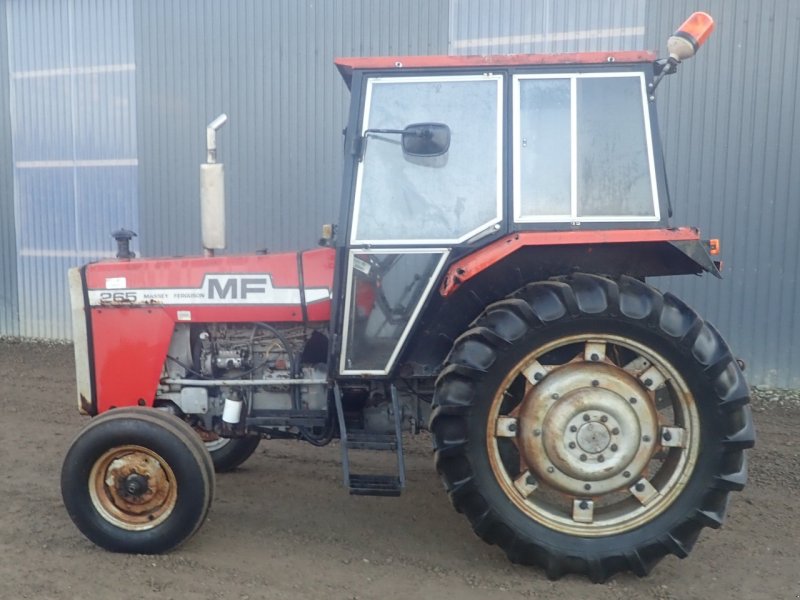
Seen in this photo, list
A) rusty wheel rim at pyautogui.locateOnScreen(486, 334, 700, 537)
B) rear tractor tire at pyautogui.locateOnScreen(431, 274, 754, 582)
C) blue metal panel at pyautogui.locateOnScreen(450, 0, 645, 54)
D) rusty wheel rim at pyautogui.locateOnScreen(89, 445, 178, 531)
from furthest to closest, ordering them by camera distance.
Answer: blue metal panel at pyautogui.locateOnScreen(450, 0, 645, 54) < rusty wheel rim at pyautogui.locateOnScreen(89, 445, 178, 531) < rusty wheel rim at pyautogui.locateOnScreen(486, 334, 700, 537) < rear tractor tire at pyautogui.locateOnScreen(431, 274, 754, 582)

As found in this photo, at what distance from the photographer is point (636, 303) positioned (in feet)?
11.1

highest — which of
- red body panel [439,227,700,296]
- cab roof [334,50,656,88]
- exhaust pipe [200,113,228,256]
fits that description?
cab roof [334,50,656,88]

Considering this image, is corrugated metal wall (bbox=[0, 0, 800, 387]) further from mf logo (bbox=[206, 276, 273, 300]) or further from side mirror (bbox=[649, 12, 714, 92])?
mf logo (bbox=[206, 276, 273, 300])

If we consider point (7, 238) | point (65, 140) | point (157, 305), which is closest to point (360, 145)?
point (157, 305)

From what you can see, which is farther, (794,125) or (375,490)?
(794,125)

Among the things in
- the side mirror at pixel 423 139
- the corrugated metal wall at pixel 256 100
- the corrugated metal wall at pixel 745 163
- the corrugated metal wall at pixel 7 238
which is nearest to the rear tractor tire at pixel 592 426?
the side mirror at pixel 423 139

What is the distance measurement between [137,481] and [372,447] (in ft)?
3.70

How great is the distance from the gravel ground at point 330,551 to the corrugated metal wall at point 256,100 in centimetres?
409

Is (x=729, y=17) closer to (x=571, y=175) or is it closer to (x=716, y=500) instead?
(x=571, y=175)

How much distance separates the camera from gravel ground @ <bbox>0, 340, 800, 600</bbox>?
3.43 meters

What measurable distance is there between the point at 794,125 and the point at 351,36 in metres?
4.45

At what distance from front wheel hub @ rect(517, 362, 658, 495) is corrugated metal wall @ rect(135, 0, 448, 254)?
5.34 metres

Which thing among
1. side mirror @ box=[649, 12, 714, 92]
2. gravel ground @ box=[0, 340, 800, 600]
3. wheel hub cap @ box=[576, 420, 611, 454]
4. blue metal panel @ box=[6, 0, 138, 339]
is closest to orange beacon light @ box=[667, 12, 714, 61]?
side mirror @ box=[649, 12, 714, 92]

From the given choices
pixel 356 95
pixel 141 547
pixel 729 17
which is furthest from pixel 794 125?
pixel 141 547
